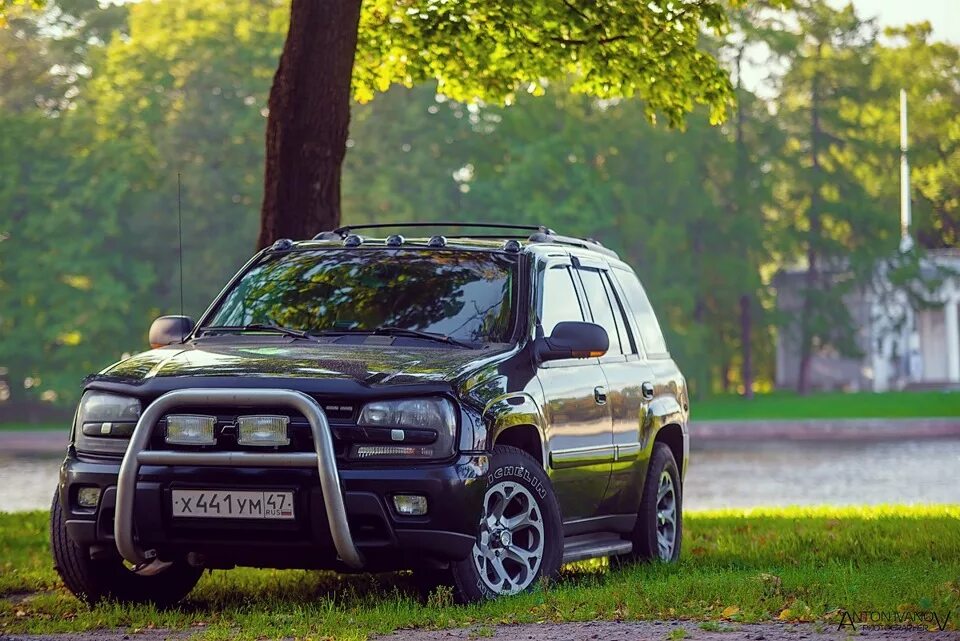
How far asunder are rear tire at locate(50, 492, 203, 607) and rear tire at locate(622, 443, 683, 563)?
2888mm

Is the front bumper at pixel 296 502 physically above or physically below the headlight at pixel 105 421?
below

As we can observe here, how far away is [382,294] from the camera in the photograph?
9438 millimetres

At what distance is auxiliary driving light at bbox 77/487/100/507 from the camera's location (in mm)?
8359

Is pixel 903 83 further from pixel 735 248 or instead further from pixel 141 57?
pixel 141 57

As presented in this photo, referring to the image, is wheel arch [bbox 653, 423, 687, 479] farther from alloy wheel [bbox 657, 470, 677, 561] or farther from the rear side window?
the rear side window

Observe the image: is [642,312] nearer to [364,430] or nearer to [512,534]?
[512,534]

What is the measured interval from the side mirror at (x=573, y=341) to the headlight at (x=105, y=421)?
2125 millimetres

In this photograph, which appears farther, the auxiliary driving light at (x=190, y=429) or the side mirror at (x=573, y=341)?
the side mirror at (x=573, y=341)

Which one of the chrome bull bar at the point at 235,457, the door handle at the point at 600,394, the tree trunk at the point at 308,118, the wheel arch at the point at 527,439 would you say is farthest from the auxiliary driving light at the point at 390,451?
the tree trunk at the point at 308,118

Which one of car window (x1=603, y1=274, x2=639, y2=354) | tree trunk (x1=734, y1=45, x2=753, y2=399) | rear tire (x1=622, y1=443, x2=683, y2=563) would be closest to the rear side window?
car window (x1=603, y1=274, x2=639, y2=354)

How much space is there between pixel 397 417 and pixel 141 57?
59.0 meters

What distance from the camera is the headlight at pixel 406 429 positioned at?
8.02 meters

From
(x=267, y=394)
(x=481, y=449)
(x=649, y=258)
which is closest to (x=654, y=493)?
(x=481, y=449)

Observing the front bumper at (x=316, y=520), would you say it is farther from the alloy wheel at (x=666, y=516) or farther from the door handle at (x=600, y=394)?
the alloy wheel at (x=666, y=516)
